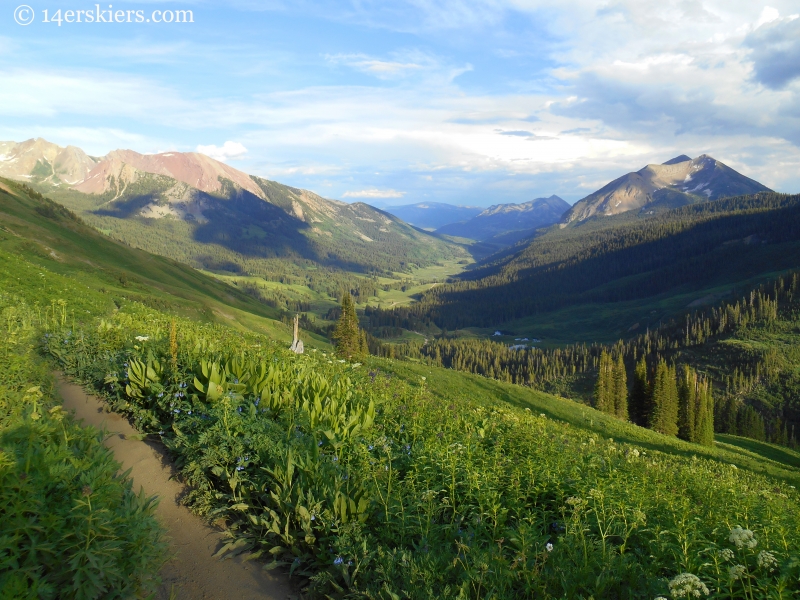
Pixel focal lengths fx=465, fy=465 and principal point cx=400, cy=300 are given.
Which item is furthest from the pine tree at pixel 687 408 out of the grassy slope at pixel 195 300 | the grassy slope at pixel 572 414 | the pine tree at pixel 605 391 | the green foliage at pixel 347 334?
the green foliage at pixel 347 334

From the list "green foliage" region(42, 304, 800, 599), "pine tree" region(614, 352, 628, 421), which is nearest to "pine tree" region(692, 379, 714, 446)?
"pine tree" region(614, 352, 628, 421)

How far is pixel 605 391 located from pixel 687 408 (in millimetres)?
13411

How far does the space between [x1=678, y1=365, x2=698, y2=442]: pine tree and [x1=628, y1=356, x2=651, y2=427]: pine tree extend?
551cm

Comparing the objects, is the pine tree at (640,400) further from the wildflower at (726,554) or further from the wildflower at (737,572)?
the wildflower at (737,572)

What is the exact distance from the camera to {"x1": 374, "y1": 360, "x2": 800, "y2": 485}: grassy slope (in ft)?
124

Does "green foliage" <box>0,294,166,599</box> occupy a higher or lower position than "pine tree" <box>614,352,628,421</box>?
higher

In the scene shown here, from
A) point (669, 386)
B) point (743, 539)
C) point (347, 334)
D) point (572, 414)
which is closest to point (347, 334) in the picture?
point (347, 334)

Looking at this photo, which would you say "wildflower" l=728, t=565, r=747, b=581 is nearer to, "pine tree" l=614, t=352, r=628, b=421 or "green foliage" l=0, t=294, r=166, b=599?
"green foliage" l=0, t=294, r=166, b=599

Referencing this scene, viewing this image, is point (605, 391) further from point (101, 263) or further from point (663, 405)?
point (101, 263)

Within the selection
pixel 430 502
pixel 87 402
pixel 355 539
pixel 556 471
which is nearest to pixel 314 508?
pixel 355 539

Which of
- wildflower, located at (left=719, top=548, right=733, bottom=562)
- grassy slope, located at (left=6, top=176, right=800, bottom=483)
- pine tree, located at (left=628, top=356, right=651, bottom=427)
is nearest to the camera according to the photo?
wildflower, located at (left=719, top=548, right=733, bottom=562)

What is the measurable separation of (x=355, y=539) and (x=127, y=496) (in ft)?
9.61

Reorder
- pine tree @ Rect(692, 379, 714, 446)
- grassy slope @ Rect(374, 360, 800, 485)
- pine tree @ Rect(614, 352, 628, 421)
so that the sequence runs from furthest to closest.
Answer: pine tree @ Rect(614, 352, 628, 421) → pine tree @ Rect(692, 379, 714, 446) → grassy slope @ Rect(374, 360, 800, 485)

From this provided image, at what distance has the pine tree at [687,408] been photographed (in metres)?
77.2
